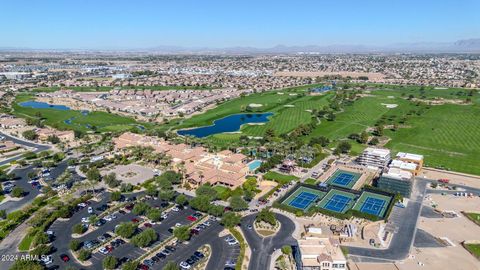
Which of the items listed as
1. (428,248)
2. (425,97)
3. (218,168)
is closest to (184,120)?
A: (218,168)

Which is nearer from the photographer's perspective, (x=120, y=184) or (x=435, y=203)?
(x=435, y=203)

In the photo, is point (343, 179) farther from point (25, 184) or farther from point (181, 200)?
point (25, 184)

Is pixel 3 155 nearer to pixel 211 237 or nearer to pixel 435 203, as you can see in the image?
pixel 211 237

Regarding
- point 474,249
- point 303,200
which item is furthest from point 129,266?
point 474,249

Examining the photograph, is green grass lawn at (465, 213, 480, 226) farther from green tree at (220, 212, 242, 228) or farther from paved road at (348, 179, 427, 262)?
green tree at (220, 212, 242, 228)

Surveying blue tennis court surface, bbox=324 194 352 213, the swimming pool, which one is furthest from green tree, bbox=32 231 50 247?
blue tennis court surface, bbox=324 194 352 213

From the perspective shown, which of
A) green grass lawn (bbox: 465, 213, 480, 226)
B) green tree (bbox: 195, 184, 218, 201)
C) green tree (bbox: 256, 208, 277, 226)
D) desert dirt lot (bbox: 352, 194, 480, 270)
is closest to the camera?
desert dirt lot (bbox: 352, 194, 480, 270)

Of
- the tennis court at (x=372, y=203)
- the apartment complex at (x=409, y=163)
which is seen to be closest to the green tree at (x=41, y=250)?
the tennis court at (x=372, y=203)
